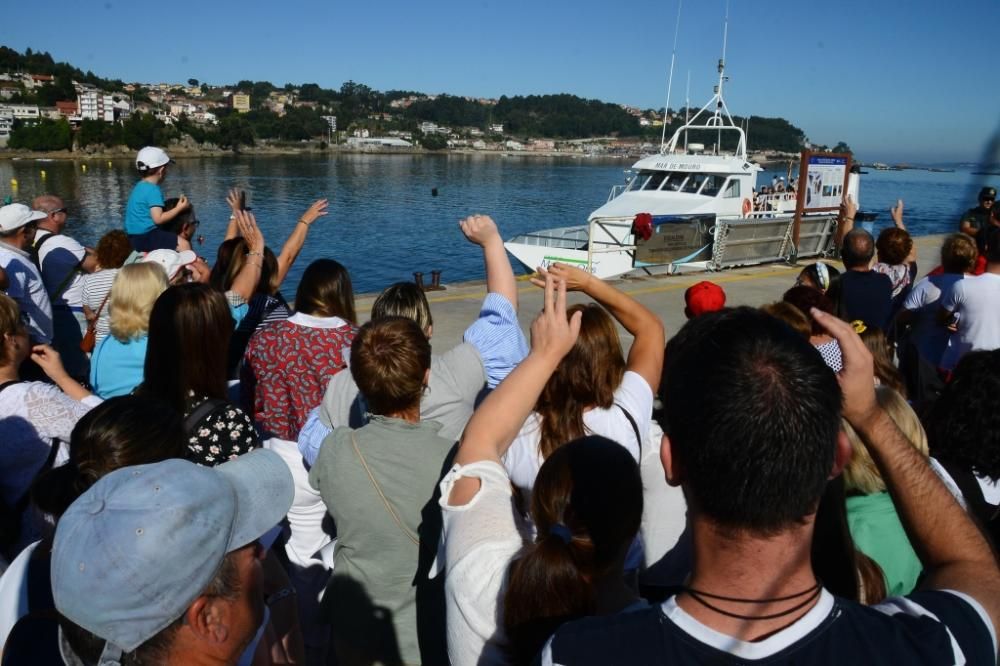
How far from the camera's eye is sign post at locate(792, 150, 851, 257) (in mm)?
15641

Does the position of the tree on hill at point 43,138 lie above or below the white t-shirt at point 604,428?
above

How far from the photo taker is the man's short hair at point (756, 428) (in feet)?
3.93

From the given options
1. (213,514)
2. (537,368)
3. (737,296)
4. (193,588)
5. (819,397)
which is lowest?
(737,296)

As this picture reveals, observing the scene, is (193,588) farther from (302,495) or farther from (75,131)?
(75,131)

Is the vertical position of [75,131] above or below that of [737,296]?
above

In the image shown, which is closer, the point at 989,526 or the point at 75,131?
the point at 989,526

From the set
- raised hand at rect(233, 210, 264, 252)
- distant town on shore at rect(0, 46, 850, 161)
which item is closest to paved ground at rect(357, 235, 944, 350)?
raised hand at rect(233, 210, 264, 252)

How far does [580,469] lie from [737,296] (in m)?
11.0

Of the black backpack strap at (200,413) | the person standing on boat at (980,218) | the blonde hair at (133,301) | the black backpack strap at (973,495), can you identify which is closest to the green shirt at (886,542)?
the black backpack strap at (973,495)

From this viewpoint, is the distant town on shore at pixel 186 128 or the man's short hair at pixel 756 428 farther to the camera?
the distant town on shore at pixel 186 128

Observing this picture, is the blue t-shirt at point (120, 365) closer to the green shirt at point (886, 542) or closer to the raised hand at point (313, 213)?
the raised hand at point (313, 213)

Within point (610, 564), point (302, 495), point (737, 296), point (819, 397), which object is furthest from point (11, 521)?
point (737, 296)

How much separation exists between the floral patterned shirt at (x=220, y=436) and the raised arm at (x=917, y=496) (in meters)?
2.28

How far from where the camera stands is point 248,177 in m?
74.5
